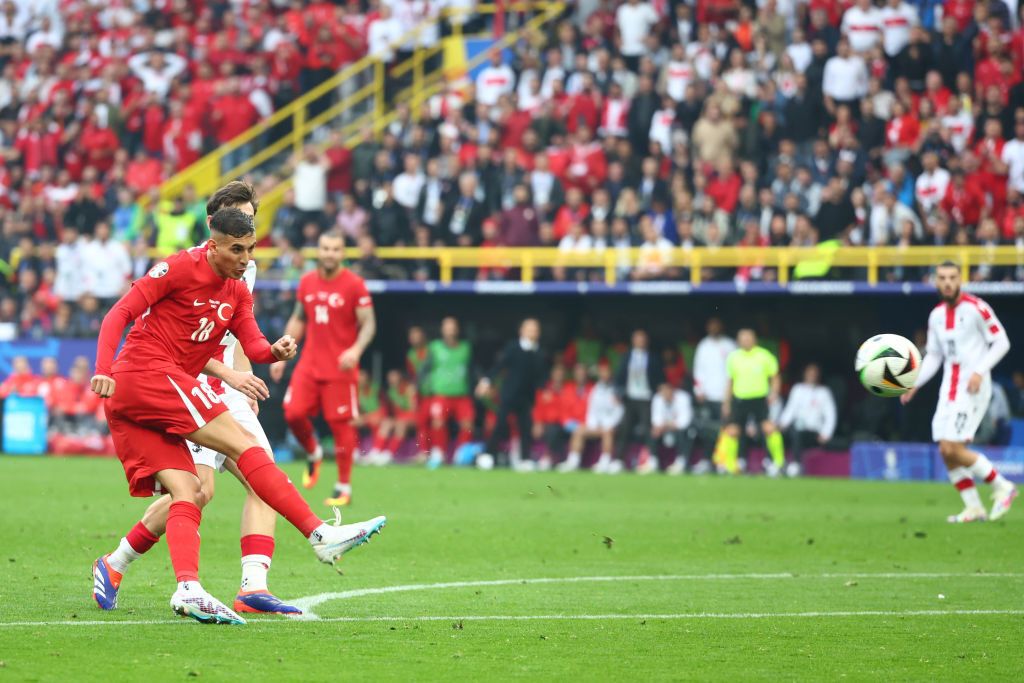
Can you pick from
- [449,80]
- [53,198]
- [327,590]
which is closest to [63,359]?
[53,198]

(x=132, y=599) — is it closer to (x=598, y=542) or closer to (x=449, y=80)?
(x=598, y=542)

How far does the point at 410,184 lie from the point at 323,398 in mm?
9175

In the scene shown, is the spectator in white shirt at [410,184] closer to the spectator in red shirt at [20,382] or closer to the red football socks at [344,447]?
the spectator in red shirt at [20,382]

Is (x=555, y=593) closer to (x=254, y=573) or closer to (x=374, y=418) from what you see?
(x=254, y=573)

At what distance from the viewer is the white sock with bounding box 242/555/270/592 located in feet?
26.6

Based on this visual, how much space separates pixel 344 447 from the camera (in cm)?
1507

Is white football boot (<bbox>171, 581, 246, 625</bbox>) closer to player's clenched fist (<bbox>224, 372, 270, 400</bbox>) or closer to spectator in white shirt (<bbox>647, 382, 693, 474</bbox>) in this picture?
player's clenched fist (<bbox>224, 372, 270, 400</bbox>)

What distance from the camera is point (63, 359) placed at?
23703mm

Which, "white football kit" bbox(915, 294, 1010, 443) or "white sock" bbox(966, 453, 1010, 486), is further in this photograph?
"white sock" bbox(966, 453, 1010, 486)

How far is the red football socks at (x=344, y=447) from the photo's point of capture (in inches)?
585

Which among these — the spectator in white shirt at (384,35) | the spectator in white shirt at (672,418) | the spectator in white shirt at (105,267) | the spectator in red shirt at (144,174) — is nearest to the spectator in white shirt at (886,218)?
the spectator in white shirt at (672,418)

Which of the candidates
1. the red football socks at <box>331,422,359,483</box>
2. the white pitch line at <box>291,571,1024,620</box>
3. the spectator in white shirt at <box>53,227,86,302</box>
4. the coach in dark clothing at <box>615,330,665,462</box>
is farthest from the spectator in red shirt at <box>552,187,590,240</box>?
the white pitch line at <box>291,571,1024,620</box>

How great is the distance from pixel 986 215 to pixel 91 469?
11466 millimetres

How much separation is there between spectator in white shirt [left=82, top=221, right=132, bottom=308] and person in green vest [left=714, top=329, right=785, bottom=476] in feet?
29.4
